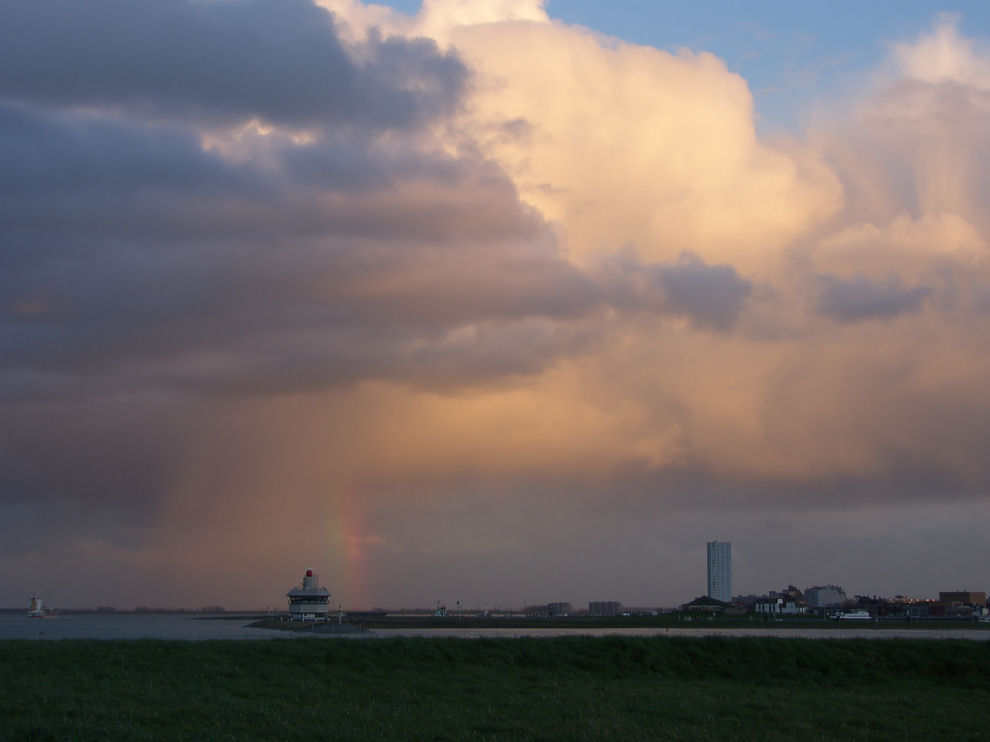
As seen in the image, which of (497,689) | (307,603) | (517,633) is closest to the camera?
(497,689)

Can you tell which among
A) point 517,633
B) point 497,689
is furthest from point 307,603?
point 497,689

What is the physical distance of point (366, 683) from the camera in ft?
106

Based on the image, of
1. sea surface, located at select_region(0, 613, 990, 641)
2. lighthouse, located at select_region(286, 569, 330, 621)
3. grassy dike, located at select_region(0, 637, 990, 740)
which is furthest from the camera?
lighthouse, located at select_region(286, 569, 330, 621)

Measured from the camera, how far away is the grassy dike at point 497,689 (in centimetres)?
2295

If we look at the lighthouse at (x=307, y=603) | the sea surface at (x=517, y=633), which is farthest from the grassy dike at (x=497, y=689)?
the lighthouse at (x=307, y=603)

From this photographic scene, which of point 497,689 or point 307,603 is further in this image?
point 307,603

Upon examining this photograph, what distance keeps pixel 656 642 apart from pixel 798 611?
16069 cm

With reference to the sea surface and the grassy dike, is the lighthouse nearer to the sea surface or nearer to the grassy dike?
the sea surface

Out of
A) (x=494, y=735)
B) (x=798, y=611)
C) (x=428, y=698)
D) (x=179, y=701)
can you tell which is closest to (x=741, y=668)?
(x=428, y=698)

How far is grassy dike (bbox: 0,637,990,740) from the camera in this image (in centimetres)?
2295

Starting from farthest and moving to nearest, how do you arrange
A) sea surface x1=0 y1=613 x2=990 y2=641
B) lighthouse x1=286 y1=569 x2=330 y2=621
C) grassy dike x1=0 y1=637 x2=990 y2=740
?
lighthouse x1=286 y1=569 x2=330 y2=621 < sea surface x1=0 y1=613 x2=990 y2=641 < grassy dike x1=0 y1=637 x2=990 y2=740

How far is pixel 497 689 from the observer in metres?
31.0

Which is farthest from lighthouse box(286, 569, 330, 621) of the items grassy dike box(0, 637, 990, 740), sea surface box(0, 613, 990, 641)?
grassy dike box(0, 637, 990, 740)

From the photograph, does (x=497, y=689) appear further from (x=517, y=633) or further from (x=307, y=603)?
(x=307, y=603)
